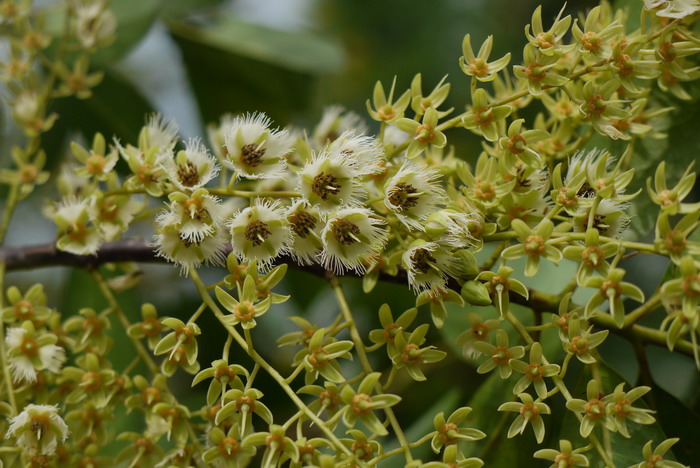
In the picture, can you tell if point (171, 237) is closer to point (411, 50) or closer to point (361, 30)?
point (411, 50)

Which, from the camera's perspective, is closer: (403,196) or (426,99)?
(403,196)

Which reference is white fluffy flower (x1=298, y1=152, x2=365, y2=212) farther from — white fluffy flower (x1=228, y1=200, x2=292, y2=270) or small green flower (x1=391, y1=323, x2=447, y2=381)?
small green flower (x1=391, y1=323, x2=447, y2=381)

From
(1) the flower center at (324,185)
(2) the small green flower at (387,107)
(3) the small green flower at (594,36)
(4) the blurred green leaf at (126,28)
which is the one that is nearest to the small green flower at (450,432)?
(1) the flower center at (324,185)

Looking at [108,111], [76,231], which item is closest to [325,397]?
[76,231]

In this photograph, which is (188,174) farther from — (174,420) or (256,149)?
(174,420)

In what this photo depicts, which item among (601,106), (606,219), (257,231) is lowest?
(257,231)

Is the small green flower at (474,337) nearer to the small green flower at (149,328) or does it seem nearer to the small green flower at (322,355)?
the small green flower at (322,355)
